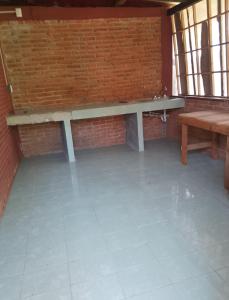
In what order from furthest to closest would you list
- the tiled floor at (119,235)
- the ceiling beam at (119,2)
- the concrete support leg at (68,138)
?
the ceiling beam at (119,2), the concrete support leg at (68,138), the tiled floor at (119,235)

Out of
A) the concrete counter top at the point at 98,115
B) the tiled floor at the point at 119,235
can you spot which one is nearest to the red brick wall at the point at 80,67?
the concrete counter top at the point at 98,115

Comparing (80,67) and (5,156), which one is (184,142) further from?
(5,156)

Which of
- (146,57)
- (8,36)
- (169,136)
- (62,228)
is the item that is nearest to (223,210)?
(62,228)

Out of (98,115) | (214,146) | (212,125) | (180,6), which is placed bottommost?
(214,146)

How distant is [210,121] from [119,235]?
1.79 m

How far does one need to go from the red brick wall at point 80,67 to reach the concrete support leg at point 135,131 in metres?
0.25

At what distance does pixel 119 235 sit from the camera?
219 centimetres

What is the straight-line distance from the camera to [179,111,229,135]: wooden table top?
2.76 m

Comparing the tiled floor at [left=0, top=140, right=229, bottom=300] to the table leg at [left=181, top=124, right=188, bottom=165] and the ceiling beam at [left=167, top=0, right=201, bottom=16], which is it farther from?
the ceiling beam at [left=167, top=0, right=201, bottom=16]

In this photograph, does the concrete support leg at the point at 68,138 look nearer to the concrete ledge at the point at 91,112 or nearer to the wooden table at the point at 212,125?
the concrete ledge at the point at 91,112

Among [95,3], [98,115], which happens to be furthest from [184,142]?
[95,3]

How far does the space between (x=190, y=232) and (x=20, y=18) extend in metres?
4.26

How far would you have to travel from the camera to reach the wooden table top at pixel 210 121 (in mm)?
2758

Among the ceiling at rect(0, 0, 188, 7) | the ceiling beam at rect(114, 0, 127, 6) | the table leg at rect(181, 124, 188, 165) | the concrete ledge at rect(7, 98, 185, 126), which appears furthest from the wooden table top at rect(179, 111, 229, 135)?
the ceiling beam at rect(114, 0, 127, 6)
